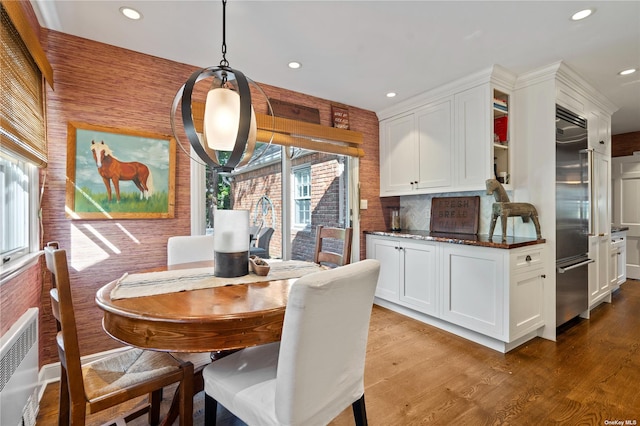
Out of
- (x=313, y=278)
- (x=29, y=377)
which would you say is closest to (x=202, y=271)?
(x=29, y=377)

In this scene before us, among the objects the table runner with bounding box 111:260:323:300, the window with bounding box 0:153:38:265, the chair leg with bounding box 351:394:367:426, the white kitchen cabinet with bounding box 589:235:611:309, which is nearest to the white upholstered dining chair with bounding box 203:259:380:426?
the chair leg with bounding box 351:394:367:426

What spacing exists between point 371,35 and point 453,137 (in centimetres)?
139

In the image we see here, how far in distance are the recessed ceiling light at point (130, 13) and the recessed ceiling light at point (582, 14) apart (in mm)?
2834

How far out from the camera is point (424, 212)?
373 centimetres

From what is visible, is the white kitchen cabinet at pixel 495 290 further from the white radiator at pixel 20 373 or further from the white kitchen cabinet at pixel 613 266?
the white radiator at pixel 20 373

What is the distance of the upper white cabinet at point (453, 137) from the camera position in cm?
277

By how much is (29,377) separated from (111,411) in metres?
0.49

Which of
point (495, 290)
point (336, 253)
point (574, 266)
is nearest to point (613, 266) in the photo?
A: point (574, 266)

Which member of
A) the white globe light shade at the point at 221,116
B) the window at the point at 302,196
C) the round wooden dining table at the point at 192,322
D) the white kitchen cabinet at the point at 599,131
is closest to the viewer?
the round wooden dining table at the point at 192,322

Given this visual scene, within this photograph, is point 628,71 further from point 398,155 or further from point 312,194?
point 312,194

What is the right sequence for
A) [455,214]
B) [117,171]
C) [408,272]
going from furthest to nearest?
[455,214]
[408,272]
[117,171]

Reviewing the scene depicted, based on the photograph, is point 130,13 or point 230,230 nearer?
point 230,230

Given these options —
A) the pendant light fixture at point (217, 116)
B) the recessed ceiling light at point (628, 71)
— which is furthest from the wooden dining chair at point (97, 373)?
the recessed ceiling light at point (628, 71)

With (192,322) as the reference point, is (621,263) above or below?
below
